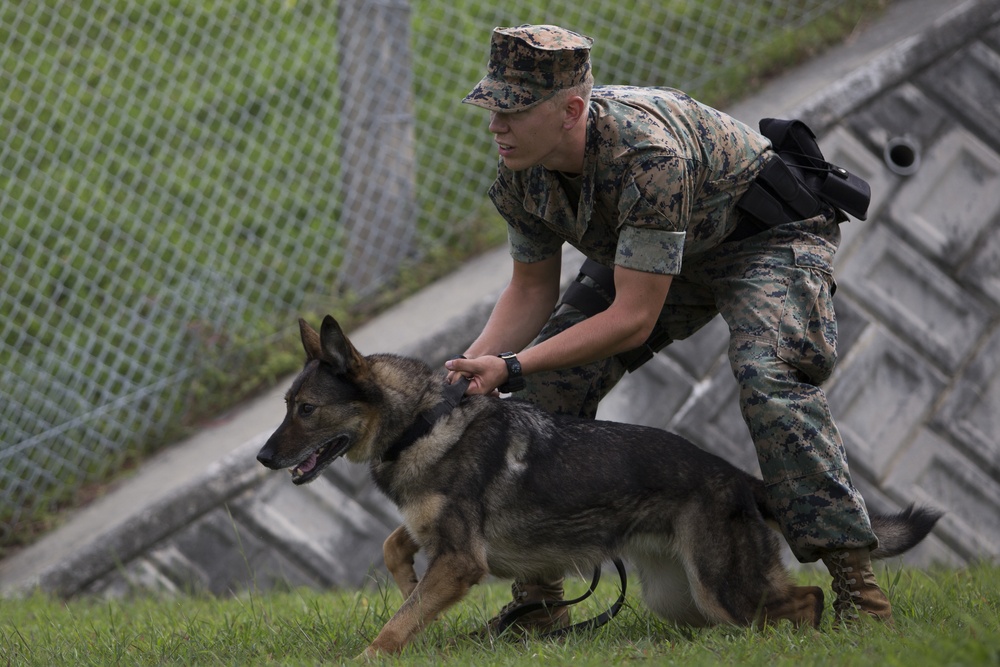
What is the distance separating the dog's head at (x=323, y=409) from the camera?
3592 mm

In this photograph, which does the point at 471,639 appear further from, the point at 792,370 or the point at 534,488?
the point at 792,370

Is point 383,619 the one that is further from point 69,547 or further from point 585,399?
point 69,547

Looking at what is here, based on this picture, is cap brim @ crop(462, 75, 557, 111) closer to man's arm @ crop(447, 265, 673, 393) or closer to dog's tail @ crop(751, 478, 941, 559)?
man's arm @ crop(447, 265, 673, 393)

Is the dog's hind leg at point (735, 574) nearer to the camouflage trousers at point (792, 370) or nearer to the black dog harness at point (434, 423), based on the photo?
the camouflage trousers at point (792, 370)

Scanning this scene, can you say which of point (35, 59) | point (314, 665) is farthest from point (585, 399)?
point (35, 59)

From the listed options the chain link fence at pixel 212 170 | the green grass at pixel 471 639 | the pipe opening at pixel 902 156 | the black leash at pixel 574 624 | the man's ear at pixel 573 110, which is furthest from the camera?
the pipe opening at pixel 902 156

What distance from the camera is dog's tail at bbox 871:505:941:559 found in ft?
12.6

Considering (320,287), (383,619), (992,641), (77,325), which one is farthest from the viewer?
(320,287)

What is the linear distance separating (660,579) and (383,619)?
101 centimetres

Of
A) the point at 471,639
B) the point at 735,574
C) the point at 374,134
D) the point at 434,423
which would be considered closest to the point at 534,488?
the point at 434,423

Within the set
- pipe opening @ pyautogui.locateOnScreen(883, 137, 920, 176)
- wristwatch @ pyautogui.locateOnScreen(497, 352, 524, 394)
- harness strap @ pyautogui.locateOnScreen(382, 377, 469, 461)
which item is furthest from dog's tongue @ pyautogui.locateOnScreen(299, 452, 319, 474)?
pipe opening @ pyautogui.locateOnScreen(883, 137, 920, 176)

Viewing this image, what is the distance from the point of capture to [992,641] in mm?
2586

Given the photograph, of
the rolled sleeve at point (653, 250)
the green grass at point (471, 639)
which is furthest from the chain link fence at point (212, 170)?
the rolled sleeve at point (653, 250)

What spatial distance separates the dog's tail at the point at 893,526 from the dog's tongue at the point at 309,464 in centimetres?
155
